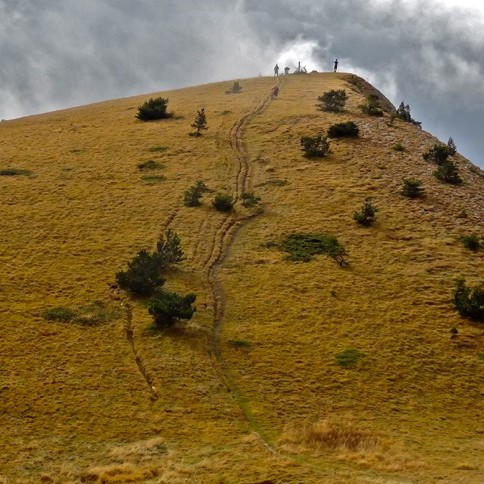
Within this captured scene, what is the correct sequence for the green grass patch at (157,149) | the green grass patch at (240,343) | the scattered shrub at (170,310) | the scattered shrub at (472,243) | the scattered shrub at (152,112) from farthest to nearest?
1. the scattered shrub at (152,112)
2. the green grass patch at (157,149)
3. the scattered shrub at (472,243)
4. the scattered shrub at (170,310)
5. the green grass patch at (240,343)

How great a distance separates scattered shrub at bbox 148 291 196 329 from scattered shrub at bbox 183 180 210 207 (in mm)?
18045

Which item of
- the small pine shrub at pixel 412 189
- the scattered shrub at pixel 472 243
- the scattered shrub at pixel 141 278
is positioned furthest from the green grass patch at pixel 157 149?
the scattered shrub at pixel 472 243

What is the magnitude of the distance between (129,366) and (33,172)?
34789 mm

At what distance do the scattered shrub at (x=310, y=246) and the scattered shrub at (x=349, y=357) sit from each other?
1031 centimetres

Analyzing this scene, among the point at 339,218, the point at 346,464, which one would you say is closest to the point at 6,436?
the point at 346,464

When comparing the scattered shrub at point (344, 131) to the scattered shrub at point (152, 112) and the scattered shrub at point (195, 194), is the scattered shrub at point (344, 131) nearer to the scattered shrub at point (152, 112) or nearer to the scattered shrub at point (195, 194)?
the scattered shrub at point (195, 194)

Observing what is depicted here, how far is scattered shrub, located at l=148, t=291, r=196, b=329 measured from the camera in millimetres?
30484

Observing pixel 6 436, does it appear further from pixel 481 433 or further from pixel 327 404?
pixel 481 433

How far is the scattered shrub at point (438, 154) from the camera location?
57.3m

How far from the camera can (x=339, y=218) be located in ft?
151

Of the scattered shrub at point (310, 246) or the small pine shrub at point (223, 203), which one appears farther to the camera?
the small pine shrub at point (223, 203)

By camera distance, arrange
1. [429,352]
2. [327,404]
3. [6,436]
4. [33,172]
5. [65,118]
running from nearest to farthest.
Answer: [6,436], [327,404], [429,352], [33,172], [65,118]

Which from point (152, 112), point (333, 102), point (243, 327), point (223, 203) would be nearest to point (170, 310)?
point (243, 327)

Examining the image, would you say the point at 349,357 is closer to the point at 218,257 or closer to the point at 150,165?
the point at 218,257
